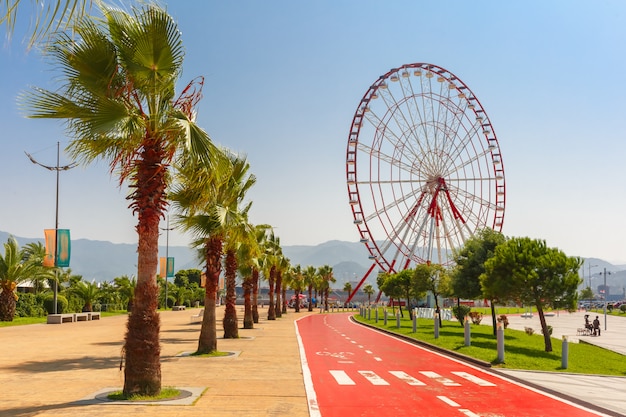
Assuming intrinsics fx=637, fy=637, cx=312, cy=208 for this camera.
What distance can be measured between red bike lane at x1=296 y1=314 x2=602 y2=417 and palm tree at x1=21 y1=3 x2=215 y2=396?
3624mm

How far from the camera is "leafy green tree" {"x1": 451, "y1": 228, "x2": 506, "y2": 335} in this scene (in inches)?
1409

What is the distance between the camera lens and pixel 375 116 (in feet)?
180

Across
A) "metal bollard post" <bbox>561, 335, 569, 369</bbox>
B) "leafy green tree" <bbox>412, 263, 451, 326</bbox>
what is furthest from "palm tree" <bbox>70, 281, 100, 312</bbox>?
"metal bollard post" <bbox>561, 335, 569, 369</bbox>

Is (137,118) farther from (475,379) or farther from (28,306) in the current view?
(28,306)

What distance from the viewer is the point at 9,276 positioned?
4569 cm

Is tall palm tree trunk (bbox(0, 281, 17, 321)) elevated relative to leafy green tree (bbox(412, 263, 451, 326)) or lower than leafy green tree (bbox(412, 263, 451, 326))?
lower

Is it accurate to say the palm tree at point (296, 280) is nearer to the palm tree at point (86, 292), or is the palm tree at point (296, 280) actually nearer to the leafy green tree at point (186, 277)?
the palm tree at point (86, 292)

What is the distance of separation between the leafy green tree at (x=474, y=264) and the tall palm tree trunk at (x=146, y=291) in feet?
83.8

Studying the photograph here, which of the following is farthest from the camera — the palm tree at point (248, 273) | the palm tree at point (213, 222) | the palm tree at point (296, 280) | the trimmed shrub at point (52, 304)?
the palm tree at point (296, 280)

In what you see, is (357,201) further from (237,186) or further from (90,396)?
(90,396)

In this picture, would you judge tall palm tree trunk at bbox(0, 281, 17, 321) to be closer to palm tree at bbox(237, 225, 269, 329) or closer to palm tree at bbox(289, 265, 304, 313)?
palm tree at bbox(237, 225, 269, 329)

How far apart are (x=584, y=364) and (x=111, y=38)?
19.8 m

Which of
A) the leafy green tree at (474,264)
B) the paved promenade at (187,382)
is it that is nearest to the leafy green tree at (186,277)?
the leafy green tree at (474,264)

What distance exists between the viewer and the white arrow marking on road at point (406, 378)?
50.6 ft
